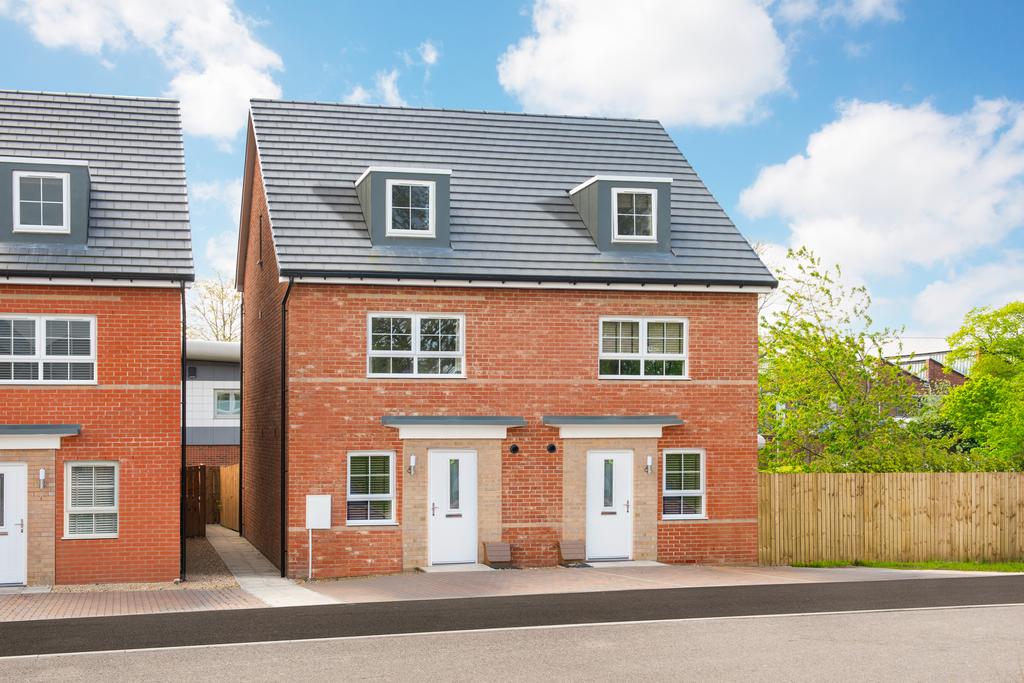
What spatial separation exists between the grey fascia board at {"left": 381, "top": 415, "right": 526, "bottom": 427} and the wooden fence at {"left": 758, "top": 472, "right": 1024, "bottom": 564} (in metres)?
5.48

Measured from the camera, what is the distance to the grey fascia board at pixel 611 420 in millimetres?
21125

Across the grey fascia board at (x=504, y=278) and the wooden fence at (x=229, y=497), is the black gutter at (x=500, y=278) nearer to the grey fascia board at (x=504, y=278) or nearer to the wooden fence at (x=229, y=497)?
the grey fascia board at (x=504, y=278)

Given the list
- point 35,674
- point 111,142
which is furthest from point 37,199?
point 35,674

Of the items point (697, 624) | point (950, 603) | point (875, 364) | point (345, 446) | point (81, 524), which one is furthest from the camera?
point (875, 364)

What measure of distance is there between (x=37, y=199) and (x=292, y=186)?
184 inches

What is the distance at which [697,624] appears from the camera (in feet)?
47.8

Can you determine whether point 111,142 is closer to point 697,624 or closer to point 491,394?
point 491,394

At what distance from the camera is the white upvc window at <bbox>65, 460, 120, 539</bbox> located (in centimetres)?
1892

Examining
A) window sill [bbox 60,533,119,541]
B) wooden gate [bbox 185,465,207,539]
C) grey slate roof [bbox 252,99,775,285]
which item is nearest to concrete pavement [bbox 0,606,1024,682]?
window sill [bbox 60,533,119,541]

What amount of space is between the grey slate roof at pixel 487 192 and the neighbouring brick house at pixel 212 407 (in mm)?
14692

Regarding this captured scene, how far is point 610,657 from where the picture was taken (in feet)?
40.9

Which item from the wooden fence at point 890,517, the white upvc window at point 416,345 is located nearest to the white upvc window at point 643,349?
the white upvc window at point 416,345

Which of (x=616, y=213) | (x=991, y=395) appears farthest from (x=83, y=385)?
(x=991, y=395)

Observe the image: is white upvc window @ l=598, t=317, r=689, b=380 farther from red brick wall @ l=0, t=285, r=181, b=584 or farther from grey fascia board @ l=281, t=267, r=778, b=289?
red brick wall @ l=0, t=285, r=181, b=584
